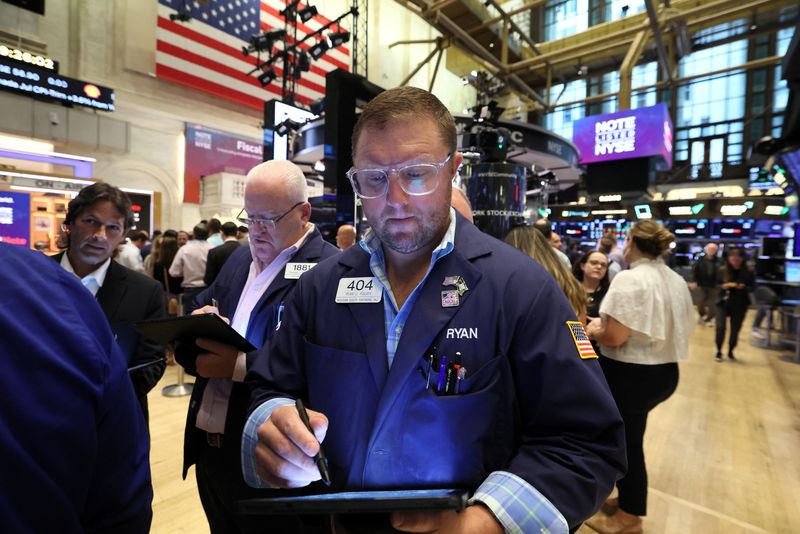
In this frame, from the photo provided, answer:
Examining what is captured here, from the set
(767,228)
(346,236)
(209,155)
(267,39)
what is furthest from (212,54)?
(767,228)

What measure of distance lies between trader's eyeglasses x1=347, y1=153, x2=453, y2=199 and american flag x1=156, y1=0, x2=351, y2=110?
1202cm

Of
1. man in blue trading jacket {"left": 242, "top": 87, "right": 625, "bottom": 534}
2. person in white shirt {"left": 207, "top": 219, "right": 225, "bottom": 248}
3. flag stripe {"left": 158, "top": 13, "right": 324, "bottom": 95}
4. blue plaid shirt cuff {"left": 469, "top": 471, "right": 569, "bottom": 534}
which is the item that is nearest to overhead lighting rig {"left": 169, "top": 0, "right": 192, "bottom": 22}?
flag stripe {"left": 158, "top": 13, "right": 324, "bottom": 95}

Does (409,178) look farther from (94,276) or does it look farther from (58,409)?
(94,276)

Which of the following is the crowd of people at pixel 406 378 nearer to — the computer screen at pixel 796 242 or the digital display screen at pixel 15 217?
the digital display screen at pixel 15 217

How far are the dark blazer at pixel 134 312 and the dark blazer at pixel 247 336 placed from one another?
37cm

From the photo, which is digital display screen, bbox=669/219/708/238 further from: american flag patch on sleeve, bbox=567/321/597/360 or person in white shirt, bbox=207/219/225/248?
american flag patch on sleeve, bbox=567/321/597/360

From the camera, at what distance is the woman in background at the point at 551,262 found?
2.10m

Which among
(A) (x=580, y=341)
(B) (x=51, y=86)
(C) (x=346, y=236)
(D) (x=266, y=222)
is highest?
(B) (x=51, y=86)

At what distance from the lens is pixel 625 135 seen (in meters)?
11.3

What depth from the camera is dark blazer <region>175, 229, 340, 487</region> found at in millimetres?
1456

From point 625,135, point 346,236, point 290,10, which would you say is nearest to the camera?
point 346,236

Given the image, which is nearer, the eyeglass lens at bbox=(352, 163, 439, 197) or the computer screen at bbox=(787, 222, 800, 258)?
the eyeglass lens at bbox=(352, 163, 439, 197)

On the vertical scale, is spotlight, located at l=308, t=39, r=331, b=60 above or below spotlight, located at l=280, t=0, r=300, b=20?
below

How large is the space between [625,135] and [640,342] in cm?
1081
